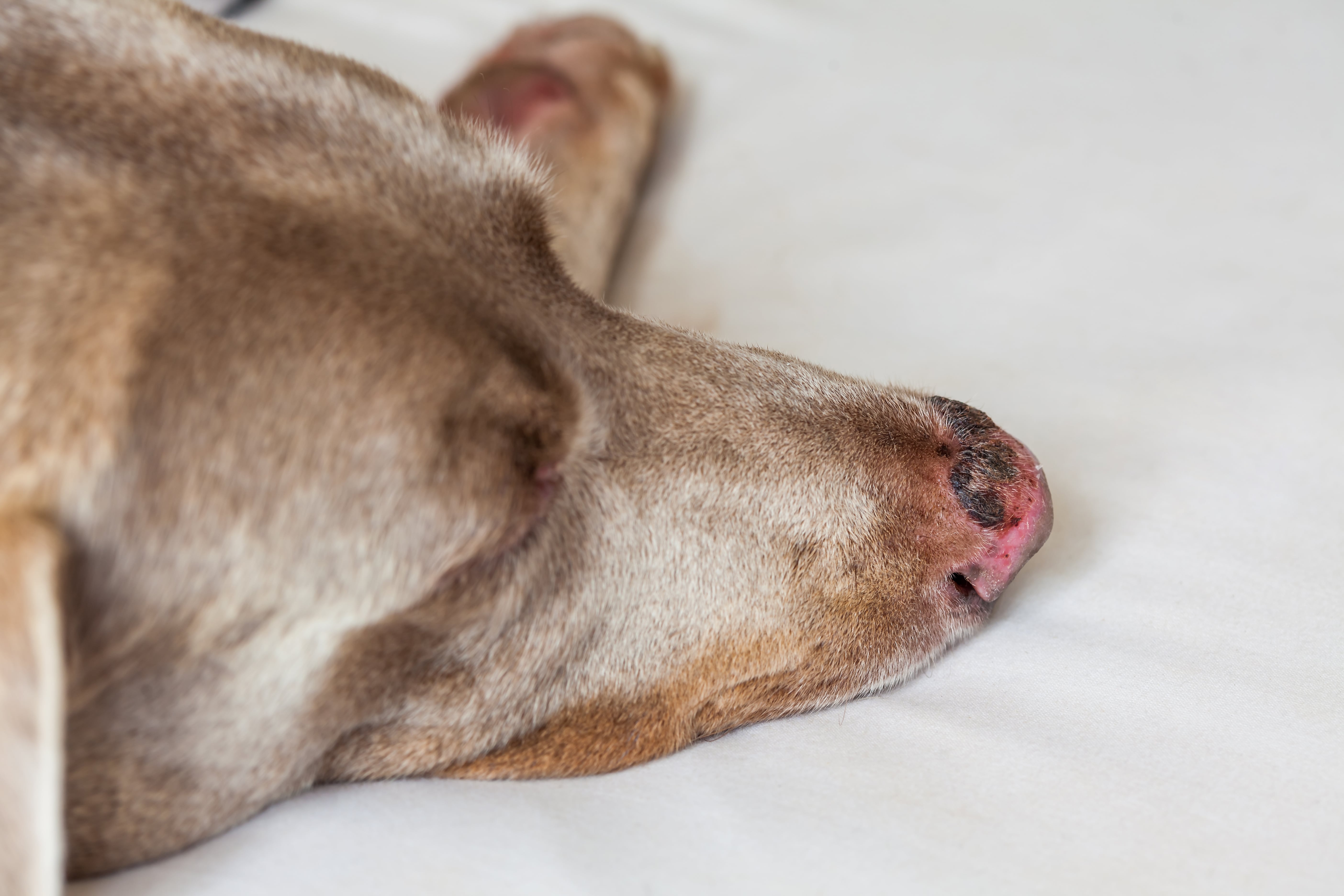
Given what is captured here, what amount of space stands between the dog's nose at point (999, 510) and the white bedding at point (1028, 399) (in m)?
0.12

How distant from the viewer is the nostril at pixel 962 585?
1.69 meters

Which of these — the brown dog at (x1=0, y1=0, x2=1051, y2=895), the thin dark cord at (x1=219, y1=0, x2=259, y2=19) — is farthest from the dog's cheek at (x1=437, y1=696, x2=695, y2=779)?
the thin dark cord at (x1=219, y1=0, x2=259, y2=19)

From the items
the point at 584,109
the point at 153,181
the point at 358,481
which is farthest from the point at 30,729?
the point at 584,109

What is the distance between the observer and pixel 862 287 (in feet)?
8.07

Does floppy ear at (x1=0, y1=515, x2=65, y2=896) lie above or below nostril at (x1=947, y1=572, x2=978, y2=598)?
below

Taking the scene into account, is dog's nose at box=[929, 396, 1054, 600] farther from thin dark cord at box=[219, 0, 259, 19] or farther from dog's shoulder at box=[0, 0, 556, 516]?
thin dark cord at box=[219, 0, 259, 19]

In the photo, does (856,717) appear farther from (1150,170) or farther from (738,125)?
(738,125)

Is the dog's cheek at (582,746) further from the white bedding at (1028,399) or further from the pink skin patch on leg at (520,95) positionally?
the pink skin patch on leg at (520,95)

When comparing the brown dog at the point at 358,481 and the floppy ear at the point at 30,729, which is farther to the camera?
the brown dog at the point at 358,481

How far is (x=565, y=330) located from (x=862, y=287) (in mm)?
990

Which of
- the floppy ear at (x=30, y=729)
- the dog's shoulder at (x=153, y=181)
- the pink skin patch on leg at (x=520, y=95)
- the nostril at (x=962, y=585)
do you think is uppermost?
the dog's shoulder at (x=153, y=181)

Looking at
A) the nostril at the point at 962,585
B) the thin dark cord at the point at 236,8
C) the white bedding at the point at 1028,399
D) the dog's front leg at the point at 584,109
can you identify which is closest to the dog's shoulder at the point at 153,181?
the white bedding at the point at 1028,399

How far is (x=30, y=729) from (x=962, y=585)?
1.15m

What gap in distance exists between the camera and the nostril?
1690 mm
